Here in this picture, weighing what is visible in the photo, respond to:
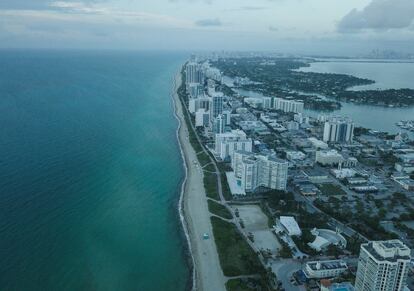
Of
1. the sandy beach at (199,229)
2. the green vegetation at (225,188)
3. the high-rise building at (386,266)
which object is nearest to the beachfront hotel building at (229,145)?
the sandy beach at (199,229)

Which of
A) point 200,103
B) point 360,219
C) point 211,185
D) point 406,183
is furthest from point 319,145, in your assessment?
point 200,103

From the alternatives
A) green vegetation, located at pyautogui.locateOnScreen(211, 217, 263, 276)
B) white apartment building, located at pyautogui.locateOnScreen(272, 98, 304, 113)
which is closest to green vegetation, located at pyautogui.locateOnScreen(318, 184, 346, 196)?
green vegetation, located at pyautogui.locateOnScreen(211, 217, 263, 276)

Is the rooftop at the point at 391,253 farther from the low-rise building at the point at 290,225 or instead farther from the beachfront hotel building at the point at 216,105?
the beachfront hotel building at the point at 216,105

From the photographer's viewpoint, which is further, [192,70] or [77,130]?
[192,70]

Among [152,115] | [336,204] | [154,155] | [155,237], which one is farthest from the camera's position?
[152,115]

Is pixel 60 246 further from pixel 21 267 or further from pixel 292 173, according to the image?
pixel 292 173

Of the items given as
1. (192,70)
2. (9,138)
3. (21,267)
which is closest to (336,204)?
(21,267)

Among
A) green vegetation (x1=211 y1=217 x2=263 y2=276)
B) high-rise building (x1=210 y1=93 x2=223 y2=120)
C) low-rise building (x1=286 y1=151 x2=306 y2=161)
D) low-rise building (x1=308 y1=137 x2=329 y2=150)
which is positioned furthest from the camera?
high-rise building (x1=210 y1=93 x2=223 y2=120)

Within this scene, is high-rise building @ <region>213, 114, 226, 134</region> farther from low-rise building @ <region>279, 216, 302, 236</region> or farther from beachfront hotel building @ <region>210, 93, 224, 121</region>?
low-rise building @ <region>279, 216, 302, 236</region>
